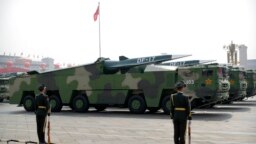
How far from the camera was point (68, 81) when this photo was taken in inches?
817

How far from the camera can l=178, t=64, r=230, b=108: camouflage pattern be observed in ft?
53.8

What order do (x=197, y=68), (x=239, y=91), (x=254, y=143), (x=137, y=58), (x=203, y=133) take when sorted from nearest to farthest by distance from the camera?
(x=254, y=143), (x=203, y=133), (x=197, y=68), (x=137, y=58), (x=239, y=91)

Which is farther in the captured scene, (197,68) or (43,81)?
(43,81)

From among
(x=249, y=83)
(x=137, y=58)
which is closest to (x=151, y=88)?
(x=137, y=58)

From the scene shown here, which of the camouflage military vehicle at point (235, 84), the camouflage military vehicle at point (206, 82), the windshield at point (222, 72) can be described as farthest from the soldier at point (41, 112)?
the camouflage military vehicle at point (235, 84)

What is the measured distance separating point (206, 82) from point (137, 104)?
12.0 feet

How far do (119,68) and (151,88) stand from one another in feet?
8.85

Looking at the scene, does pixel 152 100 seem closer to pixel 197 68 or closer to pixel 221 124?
pixel 197 68

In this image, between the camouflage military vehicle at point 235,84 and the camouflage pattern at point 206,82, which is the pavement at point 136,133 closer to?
the camouflage pattern at point 206,82

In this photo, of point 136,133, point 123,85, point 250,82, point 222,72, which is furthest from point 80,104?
point 250,82

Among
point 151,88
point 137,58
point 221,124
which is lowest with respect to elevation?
point 221,124

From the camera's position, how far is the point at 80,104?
66.6ft

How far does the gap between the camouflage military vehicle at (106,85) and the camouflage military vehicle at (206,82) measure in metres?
0.74

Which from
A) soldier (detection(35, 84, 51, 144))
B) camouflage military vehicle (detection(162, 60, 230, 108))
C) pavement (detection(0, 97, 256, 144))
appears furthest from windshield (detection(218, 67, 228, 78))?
soldier (detection(35, 84, 51, 144))
